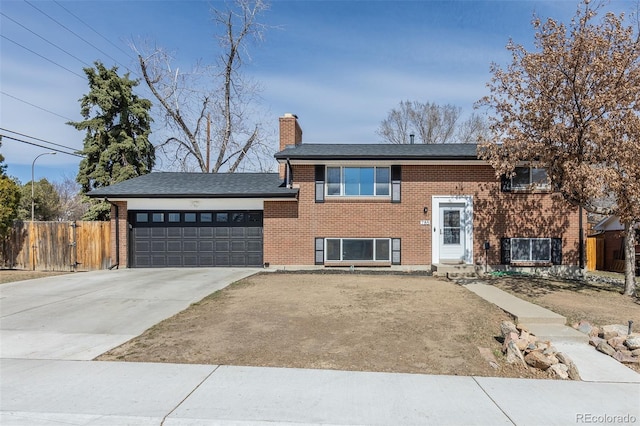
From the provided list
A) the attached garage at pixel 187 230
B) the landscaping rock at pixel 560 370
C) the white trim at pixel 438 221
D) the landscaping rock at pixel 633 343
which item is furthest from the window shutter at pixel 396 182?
the landscaping rock at pixel 560 370

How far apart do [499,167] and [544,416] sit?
819cm

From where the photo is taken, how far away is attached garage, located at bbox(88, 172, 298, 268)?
14.6 meters

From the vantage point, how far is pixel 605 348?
18.5 feet

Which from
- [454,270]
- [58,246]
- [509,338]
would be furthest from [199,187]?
[509,338]

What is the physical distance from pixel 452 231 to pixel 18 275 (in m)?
15.0

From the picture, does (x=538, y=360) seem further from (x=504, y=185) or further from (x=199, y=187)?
(x=199, y=187)

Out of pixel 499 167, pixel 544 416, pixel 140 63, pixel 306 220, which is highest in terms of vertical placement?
pixel 140 63

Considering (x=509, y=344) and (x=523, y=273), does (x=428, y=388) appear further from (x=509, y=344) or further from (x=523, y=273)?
(x=523, y=273)

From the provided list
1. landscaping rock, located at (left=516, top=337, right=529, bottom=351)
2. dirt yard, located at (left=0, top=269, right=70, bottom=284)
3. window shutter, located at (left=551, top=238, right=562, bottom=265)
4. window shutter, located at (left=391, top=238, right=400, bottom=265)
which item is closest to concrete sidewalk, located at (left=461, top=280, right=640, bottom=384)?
landscaping rock, located at (left=516, top=337, right=529, bottom=351)

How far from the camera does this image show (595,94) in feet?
29.9

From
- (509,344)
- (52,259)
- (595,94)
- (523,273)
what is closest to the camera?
(509,344)

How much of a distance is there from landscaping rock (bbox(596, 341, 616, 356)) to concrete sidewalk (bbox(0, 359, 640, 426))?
939mm

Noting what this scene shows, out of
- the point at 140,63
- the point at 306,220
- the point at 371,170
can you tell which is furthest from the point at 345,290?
the point at 140,63

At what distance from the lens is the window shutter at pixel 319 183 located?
563 inches
